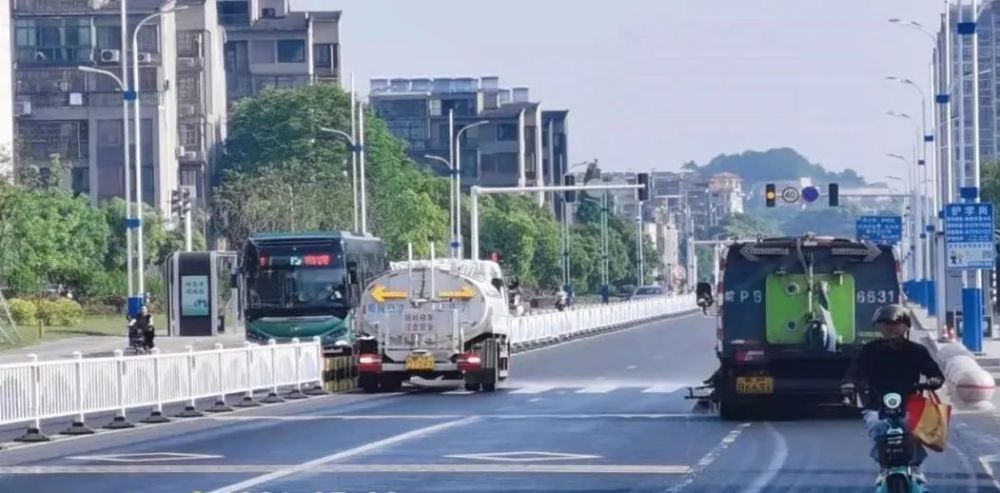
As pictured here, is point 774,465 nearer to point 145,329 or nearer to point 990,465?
point 990,465

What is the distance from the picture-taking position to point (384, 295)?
41.8 meters

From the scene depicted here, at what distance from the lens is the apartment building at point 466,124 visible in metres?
166

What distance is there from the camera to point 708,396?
32.9 m

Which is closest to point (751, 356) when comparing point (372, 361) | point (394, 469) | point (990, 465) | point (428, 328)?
point (990, 465)

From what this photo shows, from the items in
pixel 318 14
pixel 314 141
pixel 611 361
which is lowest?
pixel 611 361

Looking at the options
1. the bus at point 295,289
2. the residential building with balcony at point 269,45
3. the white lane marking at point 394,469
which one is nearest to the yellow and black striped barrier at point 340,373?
the bus at point 295,289

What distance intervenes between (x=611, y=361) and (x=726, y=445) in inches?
1295

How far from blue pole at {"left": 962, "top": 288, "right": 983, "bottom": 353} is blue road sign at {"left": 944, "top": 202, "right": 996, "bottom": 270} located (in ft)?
5.88

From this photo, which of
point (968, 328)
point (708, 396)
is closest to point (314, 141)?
point (968, 328)

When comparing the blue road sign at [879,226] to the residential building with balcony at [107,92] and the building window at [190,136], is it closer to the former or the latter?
the residential building with balcony at [107,92]

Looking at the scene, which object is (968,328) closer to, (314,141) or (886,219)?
(886,219)

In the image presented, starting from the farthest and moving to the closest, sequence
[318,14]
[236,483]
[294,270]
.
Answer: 1. [318,14]
2. [294,270]
3. [236,483]

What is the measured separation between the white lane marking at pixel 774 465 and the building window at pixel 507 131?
139 metres

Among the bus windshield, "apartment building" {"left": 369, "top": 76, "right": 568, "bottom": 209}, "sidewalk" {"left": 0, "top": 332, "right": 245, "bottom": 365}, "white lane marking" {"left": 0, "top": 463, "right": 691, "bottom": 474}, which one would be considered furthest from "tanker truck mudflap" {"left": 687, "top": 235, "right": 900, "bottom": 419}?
"apartment building" {"left": 369, "top": 76, "right": 568, "bottom": 209}
